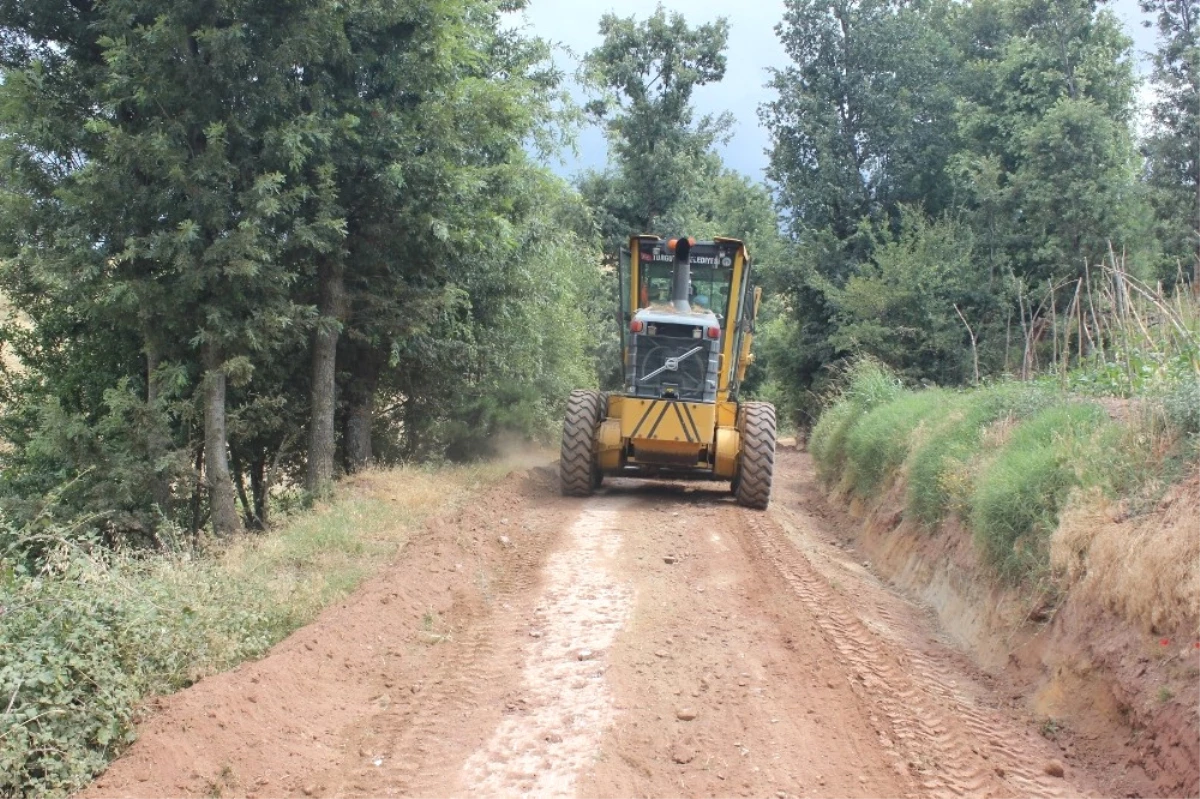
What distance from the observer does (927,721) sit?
19.3 ft

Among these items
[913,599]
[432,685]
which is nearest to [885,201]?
[913,599]

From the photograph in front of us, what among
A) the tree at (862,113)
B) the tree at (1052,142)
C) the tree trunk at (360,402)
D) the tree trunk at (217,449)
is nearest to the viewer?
the tree trunk at (217,449)

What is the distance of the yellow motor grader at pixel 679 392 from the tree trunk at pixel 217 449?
4.59 m

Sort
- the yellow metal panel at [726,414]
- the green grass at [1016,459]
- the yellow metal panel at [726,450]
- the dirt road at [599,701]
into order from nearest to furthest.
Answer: the dirt road at [599,701] → the green grass at [1016,459] → the yellow metal panel at [726,450] → the yellow metal panel at [726,414]

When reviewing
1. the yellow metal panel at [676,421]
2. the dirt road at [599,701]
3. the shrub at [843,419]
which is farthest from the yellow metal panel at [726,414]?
the dirt road at [599,701]

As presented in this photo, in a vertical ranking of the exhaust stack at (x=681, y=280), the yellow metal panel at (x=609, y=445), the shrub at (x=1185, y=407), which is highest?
the exhaust stack at (x=681, y=280)


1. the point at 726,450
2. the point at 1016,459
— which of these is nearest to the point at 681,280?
the point at 726,450

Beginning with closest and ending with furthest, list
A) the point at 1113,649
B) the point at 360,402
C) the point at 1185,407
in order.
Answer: the point at 1113,649
the point at 1185,407
the point at 360,402

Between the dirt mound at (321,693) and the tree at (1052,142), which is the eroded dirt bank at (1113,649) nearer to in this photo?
the dirt mound at (321,693)

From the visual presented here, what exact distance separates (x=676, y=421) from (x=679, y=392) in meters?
0.56

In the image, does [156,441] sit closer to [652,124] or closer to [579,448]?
[579,448]

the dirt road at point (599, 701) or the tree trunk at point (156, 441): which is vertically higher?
the tree trunk at point (156, 441)

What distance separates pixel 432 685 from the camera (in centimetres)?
627

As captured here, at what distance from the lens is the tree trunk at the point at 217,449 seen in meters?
13.1
